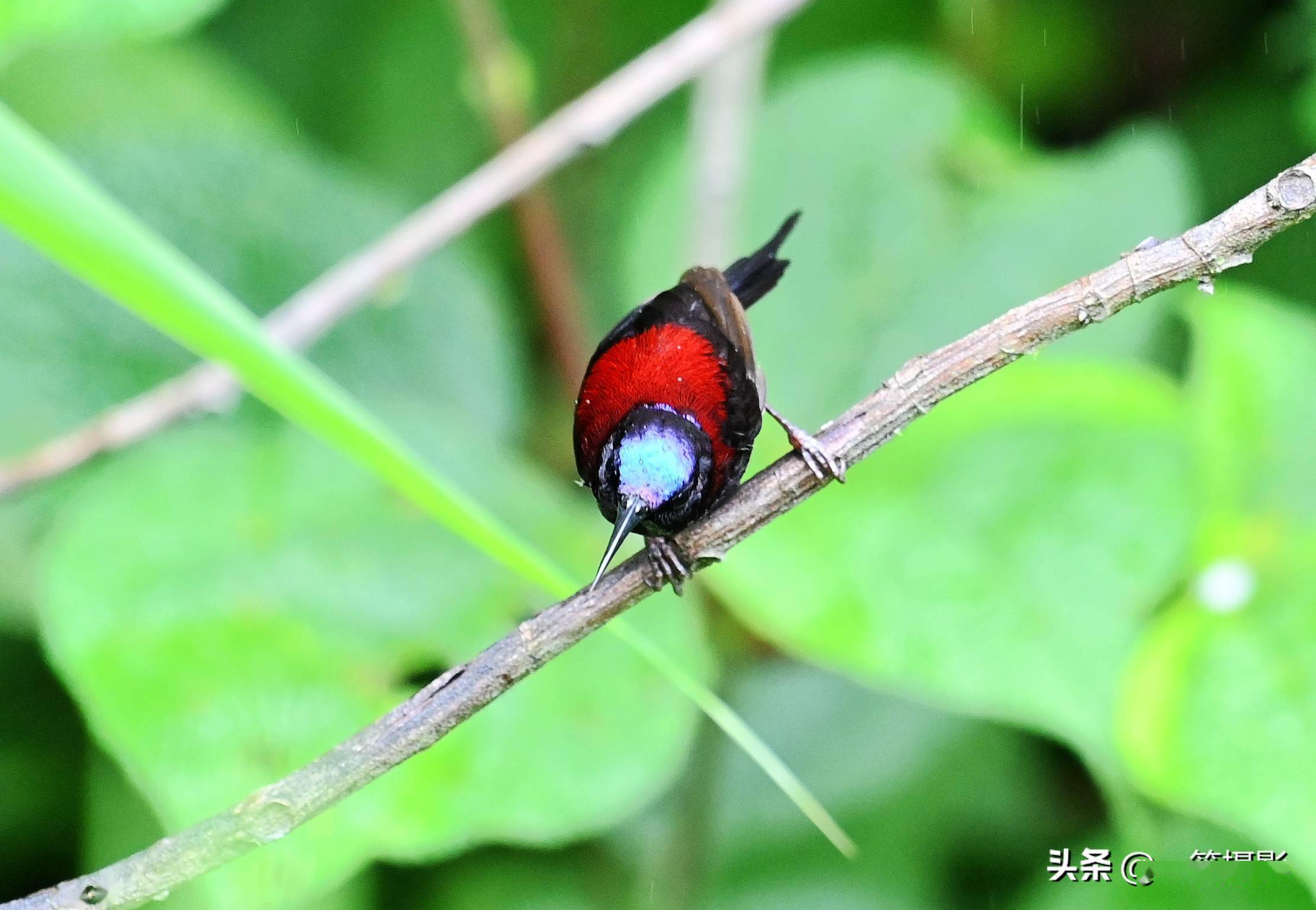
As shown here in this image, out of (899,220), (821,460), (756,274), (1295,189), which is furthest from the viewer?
(899,220)

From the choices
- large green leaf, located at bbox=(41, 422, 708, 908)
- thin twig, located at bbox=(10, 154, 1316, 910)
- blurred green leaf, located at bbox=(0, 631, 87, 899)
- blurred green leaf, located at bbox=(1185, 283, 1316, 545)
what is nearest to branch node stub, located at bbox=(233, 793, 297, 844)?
thin twig, located at bbox=(10, 154, 1316, 910)

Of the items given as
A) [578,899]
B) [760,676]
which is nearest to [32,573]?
[578,899]

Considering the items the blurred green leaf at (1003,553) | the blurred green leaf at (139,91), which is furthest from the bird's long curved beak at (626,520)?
the blurred green leaf at (139,91)

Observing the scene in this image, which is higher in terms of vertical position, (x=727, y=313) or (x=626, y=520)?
(x=727, y=313)

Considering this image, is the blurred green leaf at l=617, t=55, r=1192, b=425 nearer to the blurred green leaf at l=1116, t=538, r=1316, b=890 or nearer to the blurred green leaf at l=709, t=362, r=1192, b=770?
the blurred green leaf at l=709, t=362, r=1192, b=770

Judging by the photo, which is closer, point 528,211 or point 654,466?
point 654,466

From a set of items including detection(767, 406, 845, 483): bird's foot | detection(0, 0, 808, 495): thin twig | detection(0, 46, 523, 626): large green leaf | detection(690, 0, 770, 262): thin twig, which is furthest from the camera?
detection(0, 46, 523, 626): large green leaf

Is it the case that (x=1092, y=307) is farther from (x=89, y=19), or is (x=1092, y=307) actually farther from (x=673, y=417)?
(x=89, y=19)

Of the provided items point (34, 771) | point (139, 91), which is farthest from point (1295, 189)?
point (139, 91)
